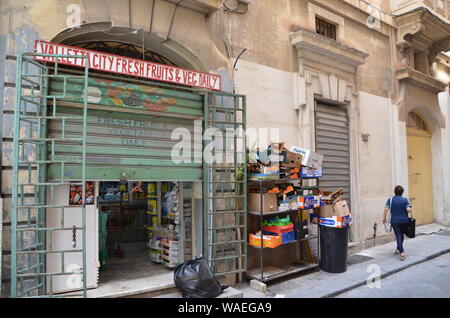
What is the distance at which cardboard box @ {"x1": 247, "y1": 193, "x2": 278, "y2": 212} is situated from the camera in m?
6.12

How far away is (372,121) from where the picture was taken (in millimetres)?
9961

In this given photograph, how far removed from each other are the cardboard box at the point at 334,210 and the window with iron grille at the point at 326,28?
4.54 meters

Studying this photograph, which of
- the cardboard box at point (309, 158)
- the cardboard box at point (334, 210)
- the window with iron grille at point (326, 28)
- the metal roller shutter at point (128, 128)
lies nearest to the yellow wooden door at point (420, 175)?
the window with iron grille at point (326, 28)

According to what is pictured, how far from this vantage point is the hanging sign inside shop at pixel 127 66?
15.7 ft

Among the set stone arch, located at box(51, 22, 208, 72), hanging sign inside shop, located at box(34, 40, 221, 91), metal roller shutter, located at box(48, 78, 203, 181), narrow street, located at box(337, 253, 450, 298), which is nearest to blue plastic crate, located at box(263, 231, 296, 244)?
narrow street, located at box(337, 253, 450, 298)

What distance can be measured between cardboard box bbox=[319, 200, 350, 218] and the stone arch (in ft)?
11.9

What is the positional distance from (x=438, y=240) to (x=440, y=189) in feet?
11.3

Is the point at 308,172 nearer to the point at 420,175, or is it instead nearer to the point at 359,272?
the point at 359,272

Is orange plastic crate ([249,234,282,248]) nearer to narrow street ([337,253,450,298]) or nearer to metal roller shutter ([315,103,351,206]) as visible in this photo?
narrow street ([337,253,450,298])

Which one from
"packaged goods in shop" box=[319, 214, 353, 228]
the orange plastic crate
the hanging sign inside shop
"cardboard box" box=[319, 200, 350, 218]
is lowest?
the orange plastic crate

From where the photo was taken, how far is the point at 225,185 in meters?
6.37

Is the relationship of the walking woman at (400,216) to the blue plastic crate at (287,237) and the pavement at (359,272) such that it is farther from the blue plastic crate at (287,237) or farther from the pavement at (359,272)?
the blue plastic crate at (287,237)

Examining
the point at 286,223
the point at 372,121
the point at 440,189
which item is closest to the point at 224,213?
the point at 286,223
